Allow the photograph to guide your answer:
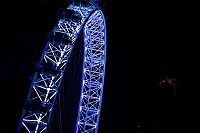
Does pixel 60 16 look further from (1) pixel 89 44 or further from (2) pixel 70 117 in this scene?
(2) pixel 70 117

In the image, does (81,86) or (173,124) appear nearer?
(81,86)

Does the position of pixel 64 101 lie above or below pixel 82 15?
below

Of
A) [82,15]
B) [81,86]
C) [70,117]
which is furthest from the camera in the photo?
[81,86]

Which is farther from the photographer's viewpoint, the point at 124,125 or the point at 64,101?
the point at 124,125

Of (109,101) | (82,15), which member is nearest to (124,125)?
(109,101)

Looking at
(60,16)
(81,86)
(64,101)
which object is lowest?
(64,101)

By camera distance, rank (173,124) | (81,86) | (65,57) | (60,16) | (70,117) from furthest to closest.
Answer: (173,124)
(81,86)
(70,117)
(60,16)
(65,57)

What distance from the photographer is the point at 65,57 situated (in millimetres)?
11883

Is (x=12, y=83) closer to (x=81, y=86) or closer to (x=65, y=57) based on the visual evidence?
(x=65, y=57)

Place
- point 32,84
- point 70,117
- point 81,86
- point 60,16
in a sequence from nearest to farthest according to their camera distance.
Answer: point 32,84
point 60,16
point 70,117
point 81,86

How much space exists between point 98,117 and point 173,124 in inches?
228

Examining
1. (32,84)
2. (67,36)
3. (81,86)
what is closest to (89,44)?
(81,86)

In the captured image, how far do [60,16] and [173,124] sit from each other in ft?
38.5

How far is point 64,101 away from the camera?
1538 cm
